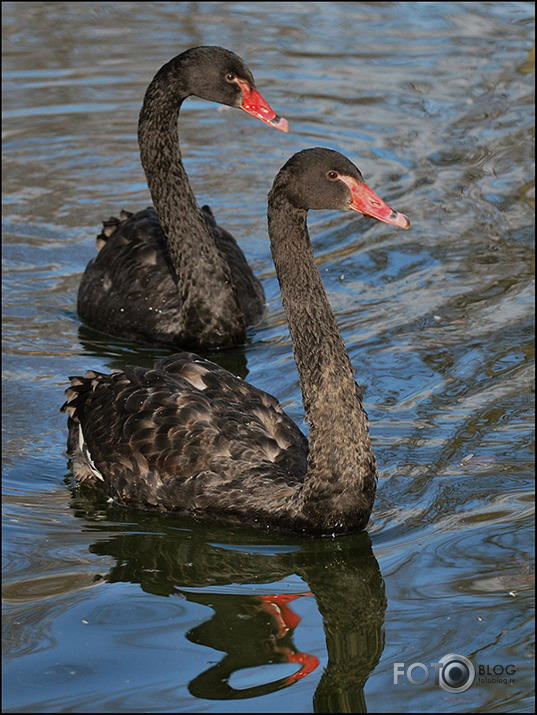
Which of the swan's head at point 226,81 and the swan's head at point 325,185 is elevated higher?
the swan's head at point 226,81

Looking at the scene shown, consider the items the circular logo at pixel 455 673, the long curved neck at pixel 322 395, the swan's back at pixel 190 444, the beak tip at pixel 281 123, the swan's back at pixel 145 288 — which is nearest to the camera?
the circular logo at pixel 455 673

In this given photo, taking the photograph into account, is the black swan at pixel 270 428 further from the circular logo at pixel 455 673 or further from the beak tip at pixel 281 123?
the beak tip at pixel 281 123

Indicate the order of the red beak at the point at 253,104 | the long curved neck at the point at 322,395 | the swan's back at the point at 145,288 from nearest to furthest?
1. the long curved neck at the point at 322,395
2. the red beak at the point at 253,104
3. the swan's back at the point at 145,288

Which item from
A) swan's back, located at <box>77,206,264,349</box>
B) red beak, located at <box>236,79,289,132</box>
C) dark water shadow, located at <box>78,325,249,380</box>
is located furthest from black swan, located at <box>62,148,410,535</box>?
red beak, located at <box>236,79,289,132</box>

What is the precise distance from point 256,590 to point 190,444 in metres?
0.94

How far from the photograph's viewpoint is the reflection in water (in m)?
5.06

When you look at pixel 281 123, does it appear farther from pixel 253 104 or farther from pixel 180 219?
pixel 180 219

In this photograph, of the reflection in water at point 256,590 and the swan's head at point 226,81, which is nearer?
the reflection in water at point 256,590

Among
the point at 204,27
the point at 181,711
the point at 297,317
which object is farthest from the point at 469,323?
the point at 204,27

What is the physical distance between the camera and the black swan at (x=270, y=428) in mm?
5914

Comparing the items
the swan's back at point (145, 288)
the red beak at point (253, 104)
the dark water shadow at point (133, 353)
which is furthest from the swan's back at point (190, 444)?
the red beak at point (253, 104)

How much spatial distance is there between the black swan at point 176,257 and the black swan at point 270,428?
1.57m

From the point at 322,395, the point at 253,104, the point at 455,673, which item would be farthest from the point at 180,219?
the point at 455,673

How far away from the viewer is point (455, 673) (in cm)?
501
